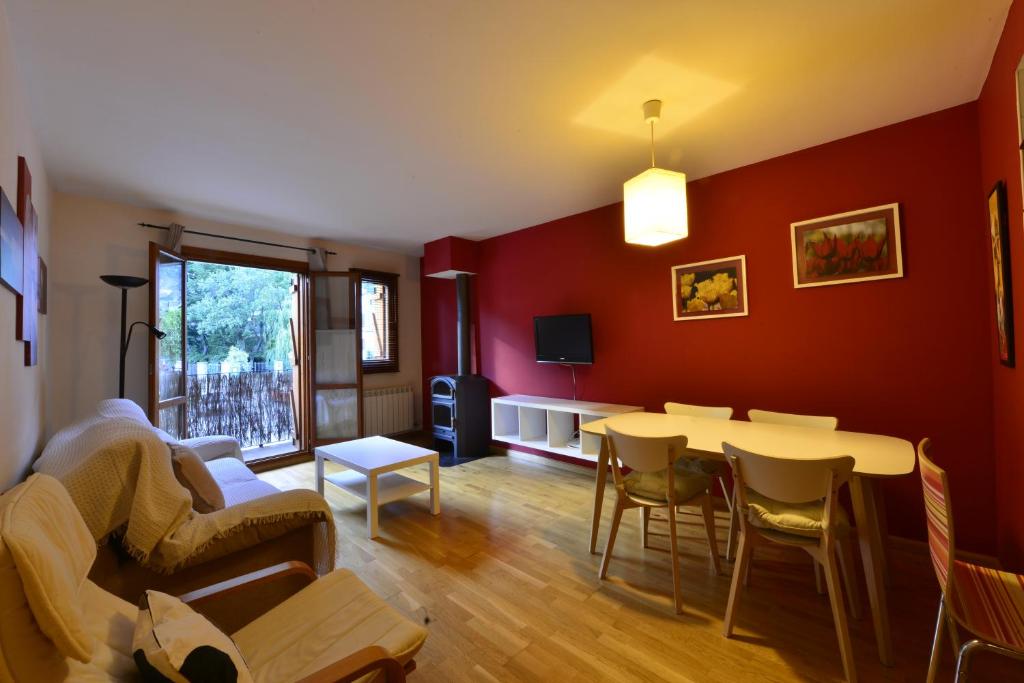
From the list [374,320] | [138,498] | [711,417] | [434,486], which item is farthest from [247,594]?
[374,320]

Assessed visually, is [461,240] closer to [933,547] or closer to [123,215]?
[123,215]

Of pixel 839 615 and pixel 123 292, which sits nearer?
pixel 839 615

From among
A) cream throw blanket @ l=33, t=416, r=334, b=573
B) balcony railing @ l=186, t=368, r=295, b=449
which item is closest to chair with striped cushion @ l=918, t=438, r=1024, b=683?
cream throw blanket @ l=33, t=416, r=334, b=573

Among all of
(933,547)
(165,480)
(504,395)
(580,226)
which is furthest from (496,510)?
(580,226)

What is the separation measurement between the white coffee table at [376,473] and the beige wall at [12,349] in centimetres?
157

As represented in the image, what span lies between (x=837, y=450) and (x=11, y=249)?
11.3 ft

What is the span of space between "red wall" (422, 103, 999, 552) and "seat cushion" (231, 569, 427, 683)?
2.76 m

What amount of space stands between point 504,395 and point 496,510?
5.75 feet

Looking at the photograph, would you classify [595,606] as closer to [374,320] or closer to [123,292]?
[123,292]

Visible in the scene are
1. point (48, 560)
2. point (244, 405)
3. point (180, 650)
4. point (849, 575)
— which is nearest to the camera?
point (48, 560)

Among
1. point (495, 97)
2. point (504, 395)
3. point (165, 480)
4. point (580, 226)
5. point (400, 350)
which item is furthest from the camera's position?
point (400, 350)

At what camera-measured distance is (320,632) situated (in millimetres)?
1365

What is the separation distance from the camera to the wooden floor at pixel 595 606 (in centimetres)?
166

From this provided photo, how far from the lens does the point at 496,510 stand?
126 inches
